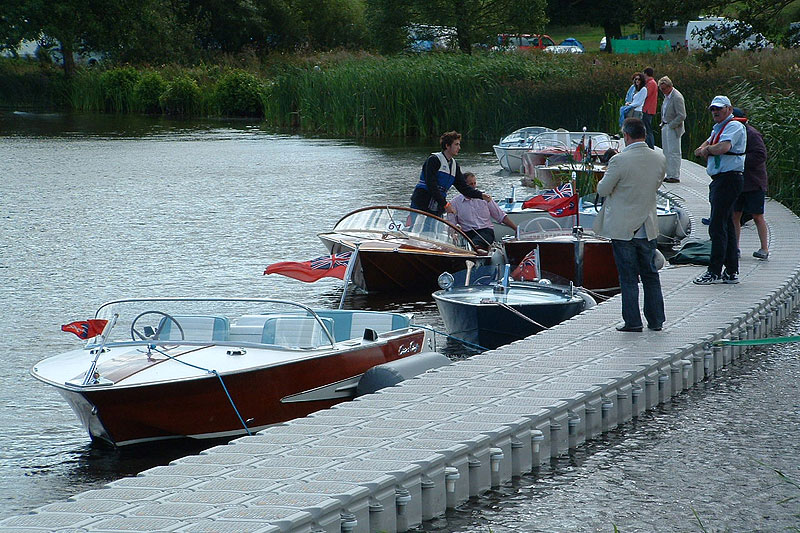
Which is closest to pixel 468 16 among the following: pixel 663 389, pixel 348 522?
pixel 663 389

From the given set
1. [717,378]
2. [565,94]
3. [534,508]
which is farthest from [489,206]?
[565,94]

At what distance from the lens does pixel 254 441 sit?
705 centimetres

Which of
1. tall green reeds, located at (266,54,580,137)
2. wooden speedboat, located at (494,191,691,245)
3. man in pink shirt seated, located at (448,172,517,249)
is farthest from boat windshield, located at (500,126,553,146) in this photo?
man in pink shirt seated, located at (448,172,517,249)

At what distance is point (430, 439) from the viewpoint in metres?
7.03

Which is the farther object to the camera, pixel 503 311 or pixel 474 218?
pixel 474 218

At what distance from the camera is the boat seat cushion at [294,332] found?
9242 mm

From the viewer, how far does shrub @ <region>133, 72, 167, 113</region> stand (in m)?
55.0

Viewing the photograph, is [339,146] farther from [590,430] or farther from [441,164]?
[590,430]

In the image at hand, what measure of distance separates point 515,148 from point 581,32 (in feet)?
170

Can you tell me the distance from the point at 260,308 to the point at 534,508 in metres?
7.07

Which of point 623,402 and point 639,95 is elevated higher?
point 639,95

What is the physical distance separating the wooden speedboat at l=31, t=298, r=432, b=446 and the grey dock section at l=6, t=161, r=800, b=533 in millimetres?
887

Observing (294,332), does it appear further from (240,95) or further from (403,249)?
(240,95)

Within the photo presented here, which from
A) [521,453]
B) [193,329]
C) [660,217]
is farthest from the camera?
[660,217]
